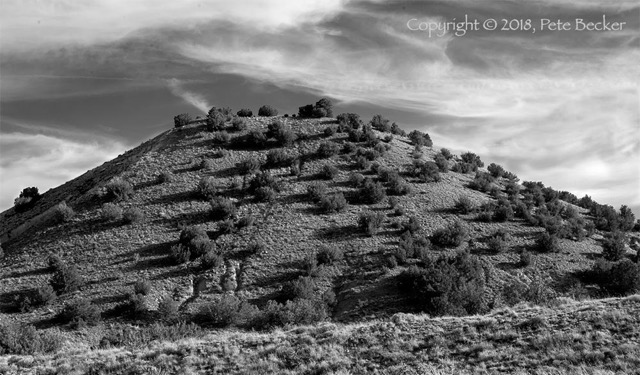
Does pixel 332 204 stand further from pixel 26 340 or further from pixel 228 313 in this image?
pixel 26 340

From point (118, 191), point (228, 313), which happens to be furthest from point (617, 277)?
point (118, 191)

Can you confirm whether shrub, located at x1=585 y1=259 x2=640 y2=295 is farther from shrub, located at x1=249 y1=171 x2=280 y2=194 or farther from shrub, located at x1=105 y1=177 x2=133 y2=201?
shrub, located at x1=105 y1=177 x2=133 y2=201

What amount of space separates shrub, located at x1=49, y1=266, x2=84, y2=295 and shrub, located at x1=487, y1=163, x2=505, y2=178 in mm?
48005

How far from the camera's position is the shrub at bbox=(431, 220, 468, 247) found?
36625 millimetres

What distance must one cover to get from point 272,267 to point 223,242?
5610 mm

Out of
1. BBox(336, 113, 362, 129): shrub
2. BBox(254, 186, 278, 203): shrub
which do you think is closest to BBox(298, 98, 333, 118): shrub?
BBox(336, 113, 362, 129): shrub

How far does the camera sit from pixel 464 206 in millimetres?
42250

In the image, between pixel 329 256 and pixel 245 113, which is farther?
pixel 245 113

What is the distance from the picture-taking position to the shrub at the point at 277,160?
48.5 meters

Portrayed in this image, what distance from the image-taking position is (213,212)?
39.9 meters

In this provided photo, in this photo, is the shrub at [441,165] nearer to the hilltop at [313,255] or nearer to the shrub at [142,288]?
the hilltop at [313,255]

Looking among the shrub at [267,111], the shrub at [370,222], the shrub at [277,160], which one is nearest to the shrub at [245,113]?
the shrub at [267,111]

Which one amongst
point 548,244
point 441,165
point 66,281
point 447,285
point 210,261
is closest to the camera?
point 447,285

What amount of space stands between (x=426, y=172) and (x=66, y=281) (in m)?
34.5
